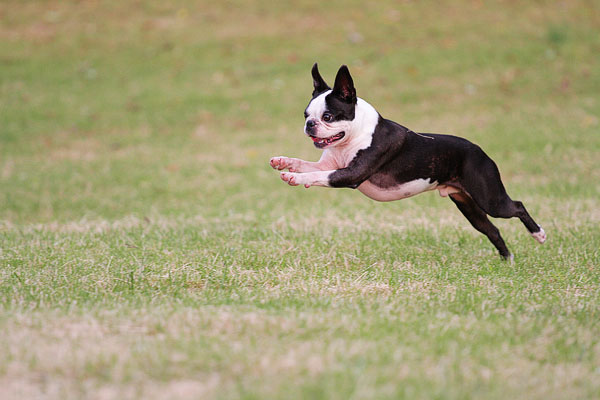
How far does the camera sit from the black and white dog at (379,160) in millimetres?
4848

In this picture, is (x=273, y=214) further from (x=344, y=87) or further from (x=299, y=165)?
(x=344, y=87)

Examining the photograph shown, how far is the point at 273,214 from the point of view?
8523mm

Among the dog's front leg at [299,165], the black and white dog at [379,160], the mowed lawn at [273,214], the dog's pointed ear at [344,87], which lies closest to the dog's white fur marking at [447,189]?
the black and white dog at [379,160]

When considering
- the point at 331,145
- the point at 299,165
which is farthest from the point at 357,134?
the point at 299,165

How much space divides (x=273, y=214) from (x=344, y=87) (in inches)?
153

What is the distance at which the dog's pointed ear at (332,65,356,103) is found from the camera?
4750 mm

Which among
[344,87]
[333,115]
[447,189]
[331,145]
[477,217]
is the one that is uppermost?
[344,87]

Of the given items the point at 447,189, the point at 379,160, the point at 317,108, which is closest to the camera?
the point at 317,108

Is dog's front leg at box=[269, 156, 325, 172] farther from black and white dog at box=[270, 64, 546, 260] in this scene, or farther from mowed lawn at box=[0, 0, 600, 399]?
mowed lawn at box=[0, 0, 600, 399]

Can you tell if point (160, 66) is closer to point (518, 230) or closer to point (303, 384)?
point (518, 230)

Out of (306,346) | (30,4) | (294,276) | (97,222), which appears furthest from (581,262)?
(30,4)

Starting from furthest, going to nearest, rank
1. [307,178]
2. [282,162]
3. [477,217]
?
[477,217] → [282,162] → [307,178]

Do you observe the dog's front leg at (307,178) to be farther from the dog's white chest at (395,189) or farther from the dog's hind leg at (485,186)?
the dog's hind leg at (485,186)

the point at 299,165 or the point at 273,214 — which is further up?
the point at 299,165
